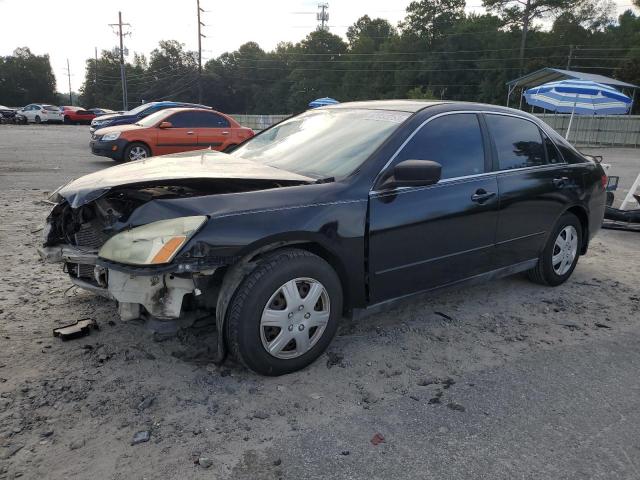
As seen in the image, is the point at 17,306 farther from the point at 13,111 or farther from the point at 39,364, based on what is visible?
the point at 13,111

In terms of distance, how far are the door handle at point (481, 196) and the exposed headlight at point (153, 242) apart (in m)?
2.10

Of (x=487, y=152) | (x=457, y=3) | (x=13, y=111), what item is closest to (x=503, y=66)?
(x=457, y=3)

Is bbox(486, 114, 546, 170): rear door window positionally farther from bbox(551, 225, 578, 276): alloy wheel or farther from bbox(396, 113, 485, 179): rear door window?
bbox(551, 225, 578, 276): alloy wheel

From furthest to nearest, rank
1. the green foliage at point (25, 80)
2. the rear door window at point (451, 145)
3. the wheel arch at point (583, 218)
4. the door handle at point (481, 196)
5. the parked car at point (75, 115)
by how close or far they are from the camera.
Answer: the green foliage at point (25, 80), the parked car at point (75, 115), the wheel arch at point (583, 218), the door handle at point (481, 196), the rear door window at point (451, 145)

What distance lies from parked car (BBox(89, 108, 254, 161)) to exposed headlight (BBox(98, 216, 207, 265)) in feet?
34.2

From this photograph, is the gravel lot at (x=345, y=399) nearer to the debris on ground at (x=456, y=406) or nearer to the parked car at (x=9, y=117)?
the debris on ground at (x=456, y=406)

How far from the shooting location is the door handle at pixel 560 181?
461 cm

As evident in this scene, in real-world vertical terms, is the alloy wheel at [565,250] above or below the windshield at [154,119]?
below

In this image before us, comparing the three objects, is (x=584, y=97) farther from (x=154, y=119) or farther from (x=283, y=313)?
(x=283, y=313)

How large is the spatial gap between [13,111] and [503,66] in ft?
156

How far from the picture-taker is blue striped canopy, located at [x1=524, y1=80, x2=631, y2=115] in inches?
450

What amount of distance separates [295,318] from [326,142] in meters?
1.44

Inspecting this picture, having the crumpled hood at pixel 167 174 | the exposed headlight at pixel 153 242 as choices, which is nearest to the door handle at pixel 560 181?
the crumpled hood at pixel 167 174

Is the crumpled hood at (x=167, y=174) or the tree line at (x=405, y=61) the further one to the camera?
the tree line at (x=405, y=61)
